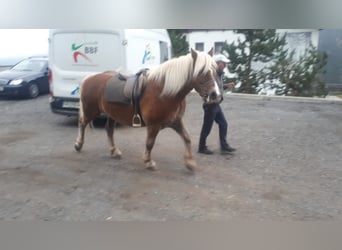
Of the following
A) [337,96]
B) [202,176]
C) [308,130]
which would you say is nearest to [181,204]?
[202,176]

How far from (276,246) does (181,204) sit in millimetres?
484

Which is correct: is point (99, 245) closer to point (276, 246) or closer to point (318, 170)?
point (276, 246)

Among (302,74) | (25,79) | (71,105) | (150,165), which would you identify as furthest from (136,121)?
(302,74)

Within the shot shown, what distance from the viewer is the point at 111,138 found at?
1810 millimetres

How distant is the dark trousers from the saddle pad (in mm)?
453

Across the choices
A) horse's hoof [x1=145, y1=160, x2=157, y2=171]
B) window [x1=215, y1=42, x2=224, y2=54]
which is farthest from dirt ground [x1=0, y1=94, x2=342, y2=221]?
window [x1=215, y1=42, x2=224, y2=54]

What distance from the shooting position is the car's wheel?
1598 millimetres

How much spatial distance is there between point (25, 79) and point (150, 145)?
752 mm

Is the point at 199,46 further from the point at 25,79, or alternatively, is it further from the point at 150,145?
the point at 25,79

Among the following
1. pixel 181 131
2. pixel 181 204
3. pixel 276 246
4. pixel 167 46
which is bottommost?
pixel 276 246

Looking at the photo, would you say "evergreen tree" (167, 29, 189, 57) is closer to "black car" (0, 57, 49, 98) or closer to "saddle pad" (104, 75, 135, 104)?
"saddle pad" (104, 75, 135, 104)

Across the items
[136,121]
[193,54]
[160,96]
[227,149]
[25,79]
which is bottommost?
[227,149]

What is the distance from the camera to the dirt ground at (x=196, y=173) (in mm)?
1409

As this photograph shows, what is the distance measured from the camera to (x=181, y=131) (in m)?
1.77
